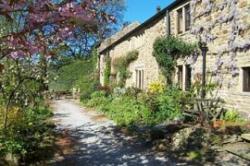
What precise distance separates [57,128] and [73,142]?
3595 millimetres

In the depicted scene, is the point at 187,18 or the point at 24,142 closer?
the point at 24,142

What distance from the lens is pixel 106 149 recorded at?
11977mm

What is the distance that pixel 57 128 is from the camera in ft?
55.0

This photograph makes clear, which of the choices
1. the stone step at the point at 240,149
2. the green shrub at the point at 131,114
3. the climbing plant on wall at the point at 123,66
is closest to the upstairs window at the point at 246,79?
the green shrub at the point at 131,114

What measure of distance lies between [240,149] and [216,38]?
6.78 metres

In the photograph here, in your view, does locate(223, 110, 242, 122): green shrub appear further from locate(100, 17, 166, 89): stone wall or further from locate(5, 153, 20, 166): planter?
locate(5, 153, 20, 166): planter

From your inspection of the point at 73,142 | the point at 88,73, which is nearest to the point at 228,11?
the point at 73,142

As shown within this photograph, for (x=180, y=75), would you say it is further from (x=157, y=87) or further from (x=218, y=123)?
(x=218, y=123)

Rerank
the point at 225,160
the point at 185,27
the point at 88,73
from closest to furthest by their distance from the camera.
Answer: the point at 225,160
the point at 185,27
the point at 88,73

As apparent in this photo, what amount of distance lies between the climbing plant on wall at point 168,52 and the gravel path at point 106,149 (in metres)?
4.74

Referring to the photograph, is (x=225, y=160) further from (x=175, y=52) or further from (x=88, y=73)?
(x=88, y=73)

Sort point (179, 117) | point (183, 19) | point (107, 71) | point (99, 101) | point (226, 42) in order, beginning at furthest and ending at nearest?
point (107, 71), point (99, 101), point (183, 19), point (226, 42), point (179, 117)

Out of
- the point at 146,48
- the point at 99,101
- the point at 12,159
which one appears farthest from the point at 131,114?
the point at 99,101

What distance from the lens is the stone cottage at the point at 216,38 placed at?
14523mm
